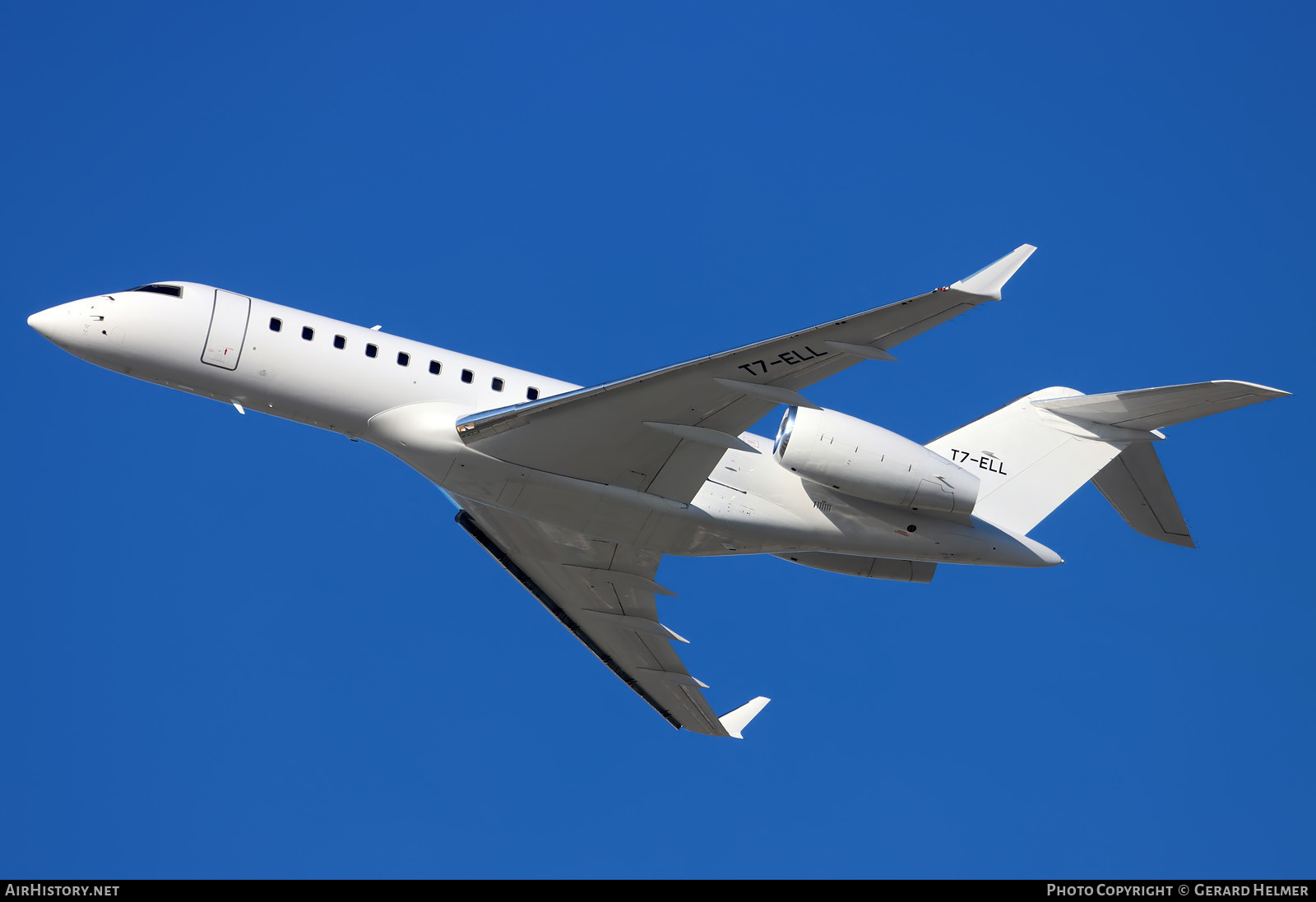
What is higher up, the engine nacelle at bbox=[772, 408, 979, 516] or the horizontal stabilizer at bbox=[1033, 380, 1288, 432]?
the horizontal stabilizer at bbox=[1033, 380, 1288, 432]

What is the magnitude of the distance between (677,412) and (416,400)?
11.7ft

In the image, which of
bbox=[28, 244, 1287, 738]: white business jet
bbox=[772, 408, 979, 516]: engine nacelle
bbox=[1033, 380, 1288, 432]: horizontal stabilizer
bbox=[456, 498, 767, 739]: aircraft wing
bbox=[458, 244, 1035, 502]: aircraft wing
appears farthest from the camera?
bbox=[456, 498, 767, 739]: aircraft wing

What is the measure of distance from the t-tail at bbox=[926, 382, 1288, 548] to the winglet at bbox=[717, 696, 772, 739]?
5.69 meters

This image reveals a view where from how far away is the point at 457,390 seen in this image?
16.9 m

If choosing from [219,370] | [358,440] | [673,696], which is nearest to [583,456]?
[358,440]

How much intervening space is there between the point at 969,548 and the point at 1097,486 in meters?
2.84

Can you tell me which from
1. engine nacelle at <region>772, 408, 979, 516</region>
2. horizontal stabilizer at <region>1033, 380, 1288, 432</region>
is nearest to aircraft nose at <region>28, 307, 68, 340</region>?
engine nacelle at <region>772, 408, 979, 516</region>

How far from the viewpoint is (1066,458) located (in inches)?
754

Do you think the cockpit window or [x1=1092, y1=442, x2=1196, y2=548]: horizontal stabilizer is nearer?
the cockpit window

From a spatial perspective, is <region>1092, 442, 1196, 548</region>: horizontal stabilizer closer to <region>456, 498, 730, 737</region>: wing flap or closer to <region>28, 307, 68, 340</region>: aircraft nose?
<region>456, 498, 730, 737</region>: wing flap

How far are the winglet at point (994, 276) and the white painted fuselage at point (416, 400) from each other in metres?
4.25

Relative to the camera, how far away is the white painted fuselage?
655 inches

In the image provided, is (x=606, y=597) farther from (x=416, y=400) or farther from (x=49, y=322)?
(x=49, y=322)

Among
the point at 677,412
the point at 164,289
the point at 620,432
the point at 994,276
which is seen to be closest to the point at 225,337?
the point at 164,289
